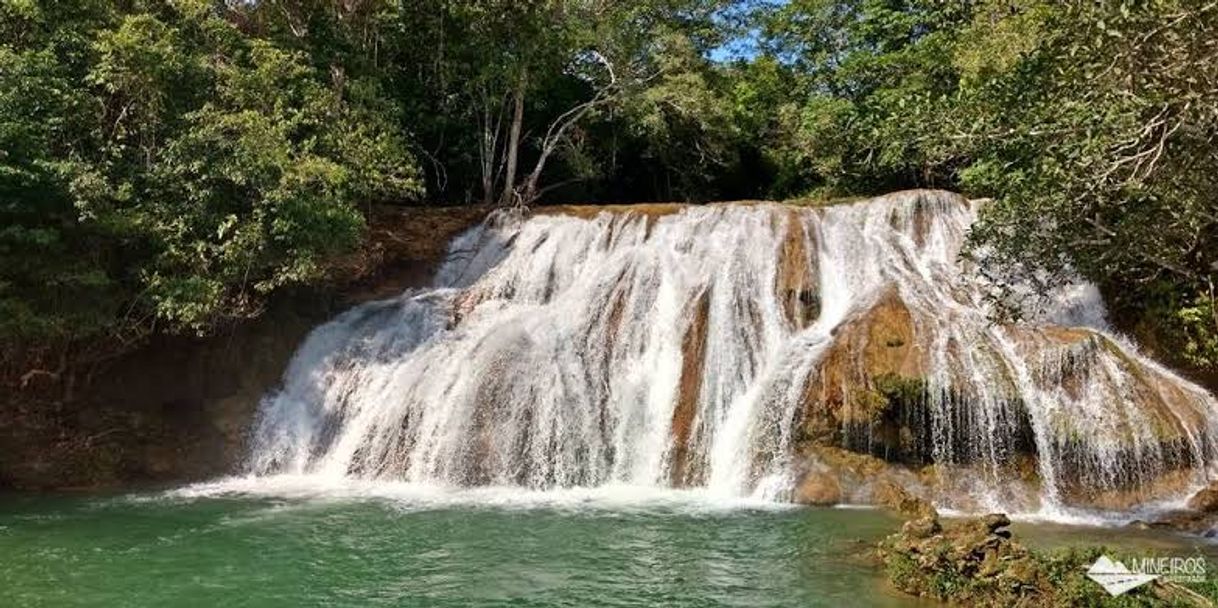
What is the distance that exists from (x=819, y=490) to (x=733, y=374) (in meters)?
2.97

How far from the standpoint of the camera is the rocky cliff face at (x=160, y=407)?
1499 centimetres

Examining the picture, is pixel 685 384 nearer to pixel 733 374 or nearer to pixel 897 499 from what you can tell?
pixel 733 374

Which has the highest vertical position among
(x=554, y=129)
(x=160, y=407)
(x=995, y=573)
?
(x=554, y=129)

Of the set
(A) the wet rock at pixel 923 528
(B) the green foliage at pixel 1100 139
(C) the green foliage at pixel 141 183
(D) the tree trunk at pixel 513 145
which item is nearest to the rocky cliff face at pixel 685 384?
(C) the green foliage at pixel 141 183

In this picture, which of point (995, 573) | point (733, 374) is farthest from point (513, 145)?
point (995, 573)

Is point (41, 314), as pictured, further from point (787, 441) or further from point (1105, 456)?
point (1105, 456)

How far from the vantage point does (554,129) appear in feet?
89.5

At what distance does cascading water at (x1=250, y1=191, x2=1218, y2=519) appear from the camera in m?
13.5

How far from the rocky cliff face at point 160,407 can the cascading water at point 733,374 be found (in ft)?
1.79

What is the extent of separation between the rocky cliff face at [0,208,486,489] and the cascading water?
55cm

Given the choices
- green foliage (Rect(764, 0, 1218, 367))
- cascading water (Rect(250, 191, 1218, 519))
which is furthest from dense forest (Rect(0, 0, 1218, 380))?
cascading water (Rect(250, 191, 1218, 519))

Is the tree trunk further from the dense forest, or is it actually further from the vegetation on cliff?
the vegetation on cliff

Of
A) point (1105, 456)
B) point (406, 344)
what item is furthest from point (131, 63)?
point (1105, 456)

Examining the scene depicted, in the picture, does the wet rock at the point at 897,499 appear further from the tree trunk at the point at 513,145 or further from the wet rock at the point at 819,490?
the tree trunk at the point at 513,145
